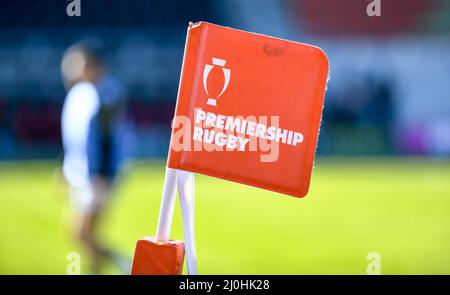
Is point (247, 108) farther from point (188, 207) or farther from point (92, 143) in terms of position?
point (92, 143)

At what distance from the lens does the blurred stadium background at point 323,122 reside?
405 inches

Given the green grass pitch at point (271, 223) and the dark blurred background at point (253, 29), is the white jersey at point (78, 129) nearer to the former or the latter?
the green grass pitch at point (271, 223)

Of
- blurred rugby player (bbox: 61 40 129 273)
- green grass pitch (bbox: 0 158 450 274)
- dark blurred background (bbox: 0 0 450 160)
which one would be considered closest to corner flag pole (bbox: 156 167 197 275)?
blurred rugby player (bbox: 61 40 129 273)

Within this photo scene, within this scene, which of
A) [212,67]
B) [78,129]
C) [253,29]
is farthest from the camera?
[253,29]

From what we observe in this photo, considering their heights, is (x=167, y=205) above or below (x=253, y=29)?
below

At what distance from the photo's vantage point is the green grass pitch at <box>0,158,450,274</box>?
6.62m

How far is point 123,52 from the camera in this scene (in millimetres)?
19047

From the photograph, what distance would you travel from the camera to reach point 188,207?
2.38 m

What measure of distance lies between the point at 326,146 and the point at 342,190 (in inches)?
196

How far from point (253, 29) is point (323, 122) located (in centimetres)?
455

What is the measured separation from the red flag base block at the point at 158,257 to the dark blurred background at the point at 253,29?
15.3 metres

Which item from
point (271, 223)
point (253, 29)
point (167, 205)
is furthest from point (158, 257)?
point (253, 29)

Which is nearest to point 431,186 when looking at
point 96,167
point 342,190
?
point 342,190

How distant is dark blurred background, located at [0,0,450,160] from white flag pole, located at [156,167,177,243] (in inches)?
603
